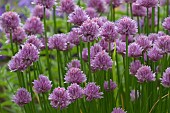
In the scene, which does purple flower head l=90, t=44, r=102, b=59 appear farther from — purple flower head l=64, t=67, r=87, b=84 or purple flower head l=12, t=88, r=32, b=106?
purple flower head l=12, t=88, r=32, b=106

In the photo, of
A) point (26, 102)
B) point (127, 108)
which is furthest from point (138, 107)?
point (26, 102)

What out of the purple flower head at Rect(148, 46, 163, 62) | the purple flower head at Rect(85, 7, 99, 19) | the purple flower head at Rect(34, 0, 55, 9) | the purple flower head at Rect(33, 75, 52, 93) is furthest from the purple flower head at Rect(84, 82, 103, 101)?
the purple flower head at Rect(85, 7, 99, 19)

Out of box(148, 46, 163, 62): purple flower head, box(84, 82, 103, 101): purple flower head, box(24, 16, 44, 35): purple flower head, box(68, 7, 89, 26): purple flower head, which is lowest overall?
box(84, 82, 103, 101): purple flower head

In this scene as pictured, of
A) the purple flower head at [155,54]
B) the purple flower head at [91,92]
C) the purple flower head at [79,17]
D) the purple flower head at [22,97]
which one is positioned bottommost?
the purple flower head at [22,97]

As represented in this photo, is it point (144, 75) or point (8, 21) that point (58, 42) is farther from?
point (144, 75)

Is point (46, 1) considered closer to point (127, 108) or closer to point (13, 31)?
point (13, 31)

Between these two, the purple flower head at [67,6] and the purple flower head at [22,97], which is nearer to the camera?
the purple flower head at [22,97]

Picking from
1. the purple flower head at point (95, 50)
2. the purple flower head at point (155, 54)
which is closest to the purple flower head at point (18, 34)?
the purple flower head at point (95, 50)

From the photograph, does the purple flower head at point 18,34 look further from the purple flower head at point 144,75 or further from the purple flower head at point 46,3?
the purple flower head at point 144,75
